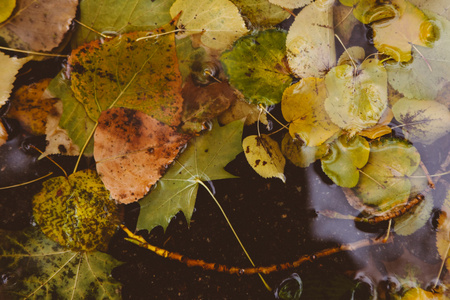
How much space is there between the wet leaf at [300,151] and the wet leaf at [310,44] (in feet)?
0.85

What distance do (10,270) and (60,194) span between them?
1.12ft

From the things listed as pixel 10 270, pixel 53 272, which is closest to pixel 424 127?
pixel 53 272

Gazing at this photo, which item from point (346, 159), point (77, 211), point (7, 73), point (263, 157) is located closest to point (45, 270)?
point (77, 211)

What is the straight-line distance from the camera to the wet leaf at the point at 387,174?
1.09m

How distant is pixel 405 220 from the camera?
3.68 feet

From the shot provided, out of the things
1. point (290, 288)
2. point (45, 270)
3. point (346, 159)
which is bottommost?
point (290, 288)

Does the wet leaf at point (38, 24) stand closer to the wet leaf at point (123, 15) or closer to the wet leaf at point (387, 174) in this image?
the wet leaf at point (123, 15)

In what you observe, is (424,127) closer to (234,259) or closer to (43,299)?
(234,259)

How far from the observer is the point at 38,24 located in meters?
1.12

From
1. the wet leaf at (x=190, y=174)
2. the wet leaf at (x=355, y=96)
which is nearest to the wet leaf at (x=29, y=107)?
the wet leaf at (x=190, y=174)

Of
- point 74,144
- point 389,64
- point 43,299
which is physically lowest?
point 43,299

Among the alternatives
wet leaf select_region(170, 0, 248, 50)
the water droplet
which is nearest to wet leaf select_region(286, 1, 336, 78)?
wet leaf select_region(170, 0, 248, 50)

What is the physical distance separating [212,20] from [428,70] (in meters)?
0.85

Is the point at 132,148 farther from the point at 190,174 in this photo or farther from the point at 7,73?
the point at 7,73
